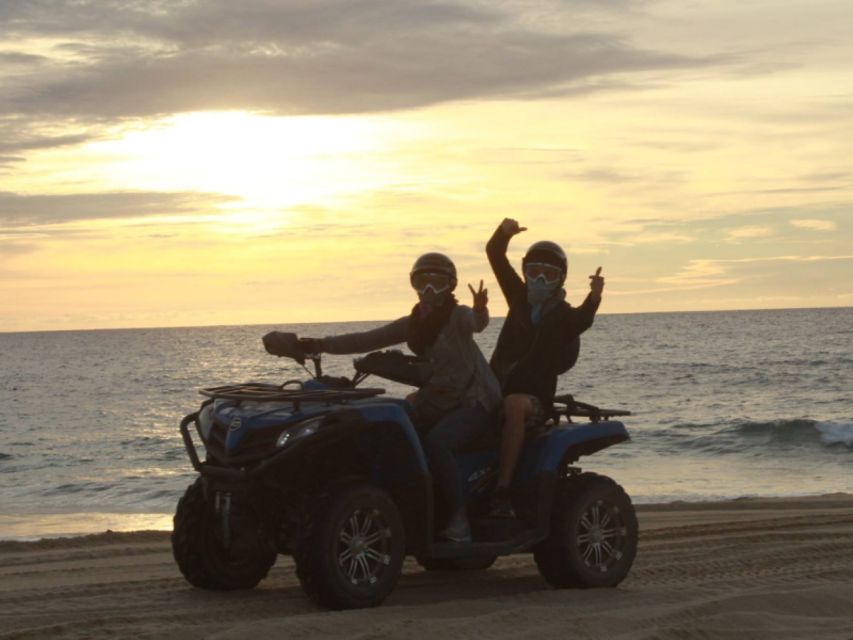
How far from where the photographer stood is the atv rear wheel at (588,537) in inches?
306

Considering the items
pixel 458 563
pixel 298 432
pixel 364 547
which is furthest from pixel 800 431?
pixel 298 432

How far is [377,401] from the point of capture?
7098mm

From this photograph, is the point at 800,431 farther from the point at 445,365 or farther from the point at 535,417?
the point at 445,365

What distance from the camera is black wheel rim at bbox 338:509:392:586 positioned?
22.5 feet

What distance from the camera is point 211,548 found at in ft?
24.7

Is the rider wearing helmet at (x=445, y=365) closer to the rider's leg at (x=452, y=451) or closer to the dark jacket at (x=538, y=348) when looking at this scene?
the rider's leg at (x=452, y=451)

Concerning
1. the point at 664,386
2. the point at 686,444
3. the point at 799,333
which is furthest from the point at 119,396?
the point at 799,333

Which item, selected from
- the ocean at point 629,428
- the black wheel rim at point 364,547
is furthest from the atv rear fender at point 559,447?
the ocean at point 629,428

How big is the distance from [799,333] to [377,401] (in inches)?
3936

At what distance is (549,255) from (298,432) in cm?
208

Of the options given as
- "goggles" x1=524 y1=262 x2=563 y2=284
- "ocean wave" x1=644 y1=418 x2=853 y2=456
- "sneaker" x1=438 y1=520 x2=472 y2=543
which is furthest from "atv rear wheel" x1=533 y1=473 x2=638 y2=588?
"ocean wave" x1=644 y1=418 x2=853 y2=456

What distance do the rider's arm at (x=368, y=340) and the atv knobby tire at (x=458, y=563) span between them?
1274mm

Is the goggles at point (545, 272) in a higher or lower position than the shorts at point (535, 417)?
higher

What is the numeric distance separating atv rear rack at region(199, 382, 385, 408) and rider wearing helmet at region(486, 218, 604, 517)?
3.07ft
